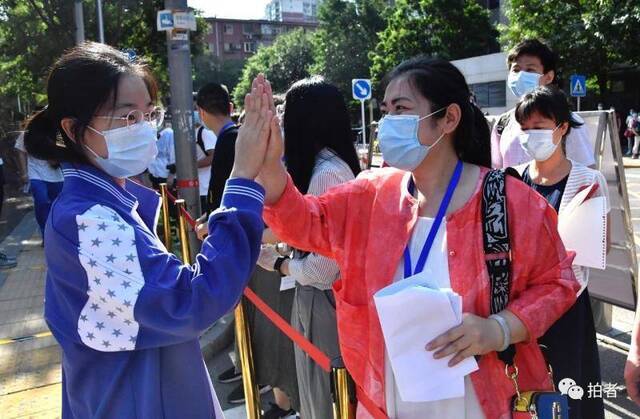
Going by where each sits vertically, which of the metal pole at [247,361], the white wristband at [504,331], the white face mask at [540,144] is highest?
the white face mask at [540,144]

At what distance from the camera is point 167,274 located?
4.48 feet

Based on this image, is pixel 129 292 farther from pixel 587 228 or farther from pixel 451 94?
pixel 587 228

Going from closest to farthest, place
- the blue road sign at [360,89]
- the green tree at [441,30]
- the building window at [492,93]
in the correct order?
the blue road sign at [360,89], the building window at [492,93], the green tree at [441,30]

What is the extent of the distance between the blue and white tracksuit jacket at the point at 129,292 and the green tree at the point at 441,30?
32664 millimetres

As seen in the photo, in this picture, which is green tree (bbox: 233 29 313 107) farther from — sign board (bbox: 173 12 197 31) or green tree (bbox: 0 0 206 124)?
sign board (bbox: 173 12 197 31)

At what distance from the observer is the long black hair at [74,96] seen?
1519 mm

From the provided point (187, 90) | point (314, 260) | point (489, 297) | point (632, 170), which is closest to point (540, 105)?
point (314, 260)

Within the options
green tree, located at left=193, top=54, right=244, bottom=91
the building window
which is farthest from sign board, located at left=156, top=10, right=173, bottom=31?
green tree, located at left=193, top=54, right=244, bottom=91

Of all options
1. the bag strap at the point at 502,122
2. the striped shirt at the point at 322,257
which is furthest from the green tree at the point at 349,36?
the striped shirt at the point at 322,257

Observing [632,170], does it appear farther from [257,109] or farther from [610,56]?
[257,109]

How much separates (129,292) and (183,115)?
410 centimetres

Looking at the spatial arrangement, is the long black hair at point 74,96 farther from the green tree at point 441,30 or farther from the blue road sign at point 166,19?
the green tree at point 441,30

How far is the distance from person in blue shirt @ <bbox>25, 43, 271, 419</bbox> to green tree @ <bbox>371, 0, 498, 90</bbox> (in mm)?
32506

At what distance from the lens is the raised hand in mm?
1478
